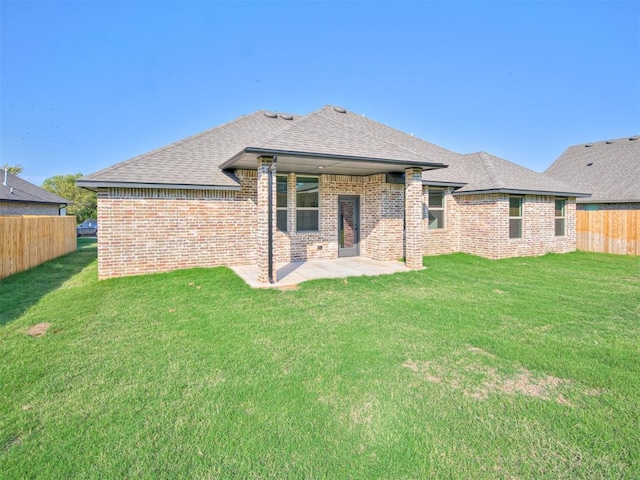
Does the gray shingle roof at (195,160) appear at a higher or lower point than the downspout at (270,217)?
higher

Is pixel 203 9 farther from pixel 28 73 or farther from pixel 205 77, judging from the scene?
pixel 28 73

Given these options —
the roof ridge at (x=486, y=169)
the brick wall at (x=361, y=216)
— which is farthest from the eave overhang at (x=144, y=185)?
the roof ridge at (x=486, y=169)

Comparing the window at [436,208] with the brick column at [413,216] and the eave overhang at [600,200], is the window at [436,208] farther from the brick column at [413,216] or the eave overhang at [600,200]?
the eave overhang at [600,200]

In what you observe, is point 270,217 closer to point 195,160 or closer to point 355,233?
point 195,160

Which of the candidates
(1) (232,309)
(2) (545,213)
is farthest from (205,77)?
(2) (545,213)

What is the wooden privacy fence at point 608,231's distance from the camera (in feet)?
47.6

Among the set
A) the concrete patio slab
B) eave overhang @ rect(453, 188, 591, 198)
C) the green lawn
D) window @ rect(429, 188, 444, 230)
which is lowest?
the green lawn

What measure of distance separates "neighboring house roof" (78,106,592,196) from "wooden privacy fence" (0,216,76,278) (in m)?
3.66

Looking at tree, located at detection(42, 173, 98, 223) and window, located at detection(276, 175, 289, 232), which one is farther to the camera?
tree, located at detection(42, 173, 98, 223)

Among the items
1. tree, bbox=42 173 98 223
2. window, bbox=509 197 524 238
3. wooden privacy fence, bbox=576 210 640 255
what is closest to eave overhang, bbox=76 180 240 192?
window, bbox=509 197 524 238

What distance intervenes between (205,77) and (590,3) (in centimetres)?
1503

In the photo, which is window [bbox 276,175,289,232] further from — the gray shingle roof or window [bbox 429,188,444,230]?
window [bbox 429,188,444,230]

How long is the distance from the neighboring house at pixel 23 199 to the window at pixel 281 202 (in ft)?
56.0

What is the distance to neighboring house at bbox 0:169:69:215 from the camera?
19.4m
